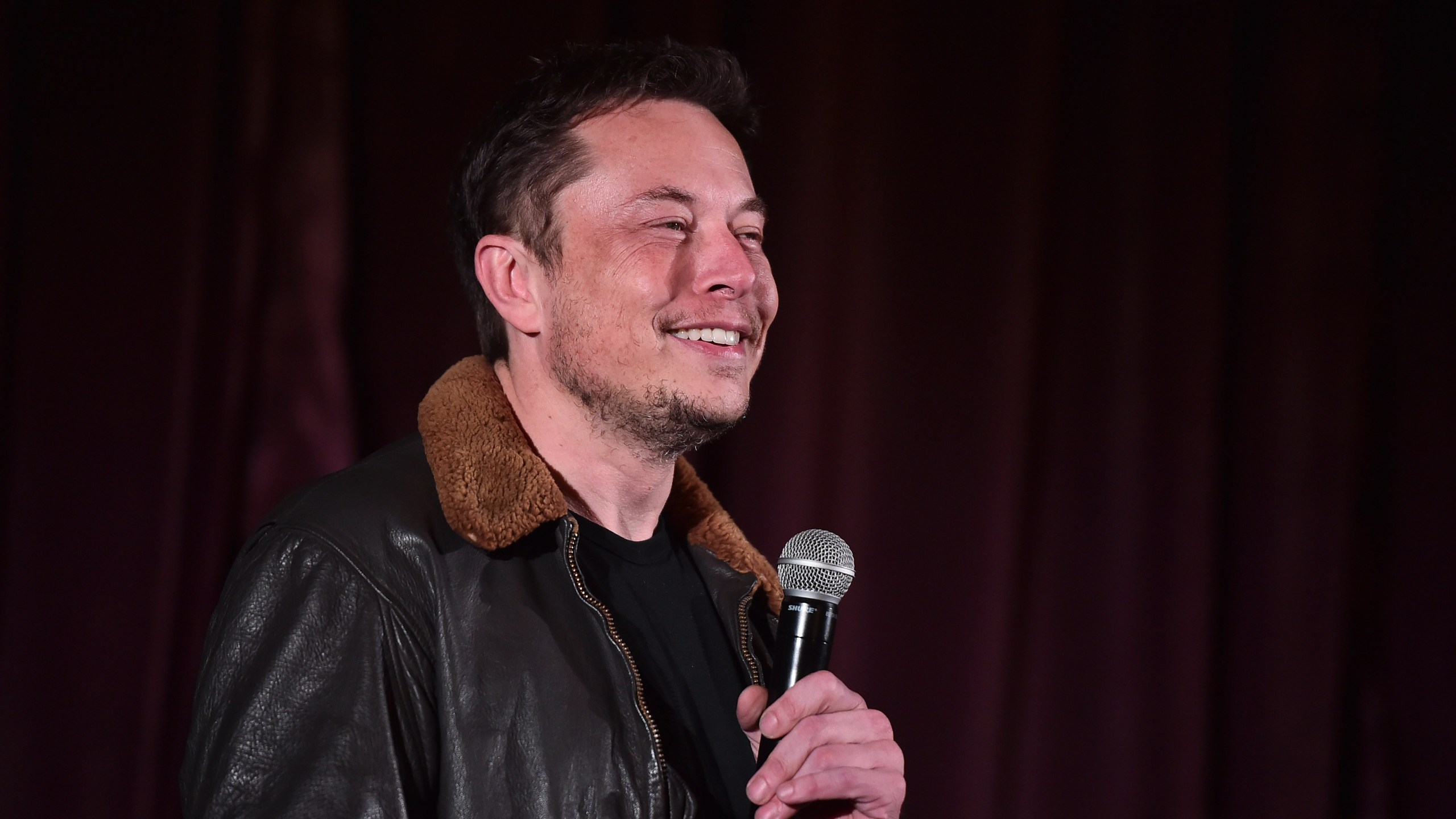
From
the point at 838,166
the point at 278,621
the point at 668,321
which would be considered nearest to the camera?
the point at 278,621

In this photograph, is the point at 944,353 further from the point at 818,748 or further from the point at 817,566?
the point at 818,748

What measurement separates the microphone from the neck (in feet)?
0.96

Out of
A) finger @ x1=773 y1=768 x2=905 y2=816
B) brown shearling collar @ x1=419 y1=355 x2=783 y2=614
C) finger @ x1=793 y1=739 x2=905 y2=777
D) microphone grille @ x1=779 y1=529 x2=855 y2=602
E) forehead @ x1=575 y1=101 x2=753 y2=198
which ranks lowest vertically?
finger @ x1=773 y1=768 x2=905 y2=816

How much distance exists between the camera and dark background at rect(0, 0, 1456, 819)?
1656 mm

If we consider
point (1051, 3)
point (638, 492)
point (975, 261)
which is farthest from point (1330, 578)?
point (638, 492)

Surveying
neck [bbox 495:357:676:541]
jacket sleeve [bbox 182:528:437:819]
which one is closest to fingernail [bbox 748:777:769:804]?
jacket sleeve [bbox 182:528:437:819]

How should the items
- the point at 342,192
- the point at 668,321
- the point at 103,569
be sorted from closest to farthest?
the point at 668,321, the point at 103,569, the point at 342,192

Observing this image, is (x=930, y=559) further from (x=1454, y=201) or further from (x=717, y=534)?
(x=1454, y=201)

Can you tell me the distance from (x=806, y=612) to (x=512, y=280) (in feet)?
1.93

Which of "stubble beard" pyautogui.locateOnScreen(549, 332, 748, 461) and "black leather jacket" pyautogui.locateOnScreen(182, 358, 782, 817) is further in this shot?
"stubble beard" pyautogui.locateOnScreen(549, 332, 748, 461)

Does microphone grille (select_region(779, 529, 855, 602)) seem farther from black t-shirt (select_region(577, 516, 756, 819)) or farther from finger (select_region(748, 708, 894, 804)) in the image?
black t-shirt (select_region(577, 516, 756, 819))

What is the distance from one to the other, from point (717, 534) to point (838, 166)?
3.31 ft

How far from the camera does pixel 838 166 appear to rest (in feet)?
7.07

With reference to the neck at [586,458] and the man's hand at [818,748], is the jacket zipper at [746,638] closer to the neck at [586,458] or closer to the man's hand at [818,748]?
the neck at [586,458]
